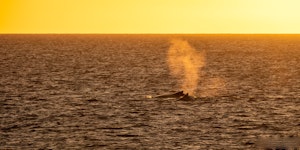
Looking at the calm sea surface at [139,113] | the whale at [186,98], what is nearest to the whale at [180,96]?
the whale at [186,98]

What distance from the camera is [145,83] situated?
13038 centimetres

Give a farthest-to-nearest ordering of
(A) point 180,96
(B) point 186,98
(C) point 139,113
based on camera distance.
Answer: (A) point 180,96, (B) point 186,98, (C) point 139,113

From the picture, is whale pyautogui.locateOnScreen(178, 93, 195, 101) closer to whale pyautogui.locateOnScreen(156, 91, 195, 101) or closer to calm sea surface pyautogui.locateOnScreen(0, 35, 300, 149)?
whale pyautogui.locateOnScreen(156, 91, 195, 101)

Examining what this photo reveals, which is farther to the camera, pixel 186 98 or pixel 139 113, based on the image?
pixel 186 98

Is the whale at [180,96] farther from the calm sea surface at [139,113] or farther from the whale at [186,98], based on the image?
the calm sea surface at [139,113]

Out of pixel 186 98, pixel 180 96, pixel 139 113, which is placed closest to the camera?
pixel 139 113

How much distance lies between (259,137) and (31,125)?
86.1ft

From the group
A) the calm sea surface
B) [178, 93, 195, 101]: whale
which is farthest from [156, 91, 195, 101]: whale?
the calm sea surface

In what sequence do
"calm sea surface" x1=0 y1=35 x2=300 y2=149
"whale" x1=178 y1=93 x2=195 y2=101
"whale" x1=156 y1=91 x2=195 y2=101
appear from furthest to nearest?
"whale" x1=156 y1=91 x2=195 y2=101 < "whale" x1=178 y1=93 x2=195 y2=101 < "calm sea surface" x1=0 y1=35 x2=300 y2=149

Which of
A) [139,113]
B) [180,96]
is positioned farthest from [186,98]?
[139,113]

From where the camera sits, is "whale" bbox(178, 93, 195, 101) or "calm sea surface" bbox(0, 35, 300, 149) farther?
"whale" bbox(178, 93, 195, 101)

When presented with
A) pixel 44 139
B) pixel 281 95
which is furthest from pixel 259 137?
pixel 281 95

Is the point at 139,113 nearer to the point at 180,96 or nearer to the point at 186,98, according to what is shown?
the point at 186,98

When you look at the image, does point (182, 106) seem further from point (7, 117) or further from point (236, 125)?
point (7, 117)
